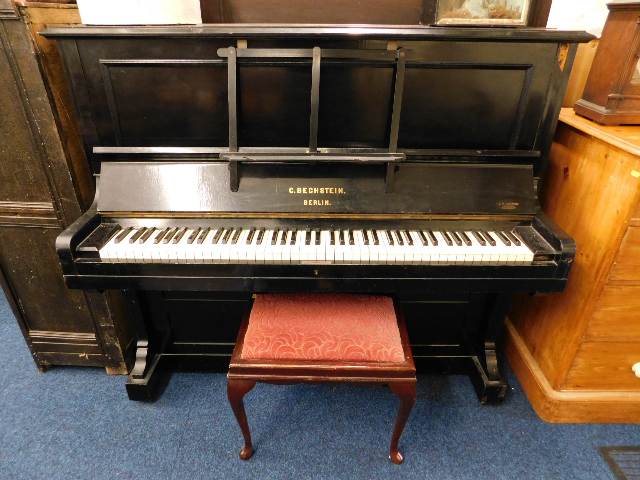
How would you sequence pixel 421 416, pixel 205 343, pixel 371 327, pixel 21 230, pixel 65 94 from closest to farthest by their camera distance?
pixel 371 327
pixel 65 94
pixel 21 230
pixel 421 416
pixel 205 343

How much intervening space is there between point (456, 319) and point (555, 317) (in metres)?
0.40

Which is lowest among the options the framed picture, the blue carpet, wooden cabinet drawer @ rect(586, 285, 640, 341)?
the blue carpet

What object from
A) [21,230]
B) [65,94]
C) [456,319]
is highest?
[65,94]

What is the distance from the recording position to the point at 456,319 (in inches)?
69.5

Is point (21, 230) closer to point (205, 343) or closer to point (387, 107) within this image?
point (205, 343)

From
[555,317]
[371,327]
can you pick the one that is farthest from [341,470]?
[555,317]

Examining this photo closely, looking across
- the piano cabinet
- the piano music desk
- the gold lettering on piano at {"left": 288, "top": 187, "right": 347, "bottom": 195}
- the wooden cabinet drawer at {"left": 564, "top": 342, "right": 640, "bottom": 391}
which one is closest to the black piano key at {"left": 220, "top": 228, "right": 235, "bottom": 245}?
the gold lettering on piano at {"left": 288, "top": 187, "right": 347, "bottom": 195}

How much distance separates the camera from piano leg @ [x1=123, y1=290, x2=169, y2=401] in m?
1.69

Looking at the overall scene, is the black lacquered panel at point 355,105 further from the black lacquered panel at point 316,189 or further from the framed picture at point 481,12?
the framed picture at point 481,12

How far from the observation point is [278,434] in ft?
5.30

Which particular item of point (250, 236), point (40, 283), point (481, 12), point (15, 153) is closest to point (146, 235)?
point (250, 236)

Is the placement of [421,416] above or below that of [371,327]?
below

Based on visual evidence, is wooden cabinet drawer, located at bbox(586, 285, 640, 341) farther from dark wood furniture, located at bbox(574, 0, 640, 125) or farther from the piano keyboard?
dark wood furniture, located at bbox(574, 0, 640, 125)

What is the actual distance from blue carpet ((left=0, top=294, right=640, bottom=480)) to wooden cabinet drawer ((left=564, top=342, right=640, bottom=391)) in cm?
19
